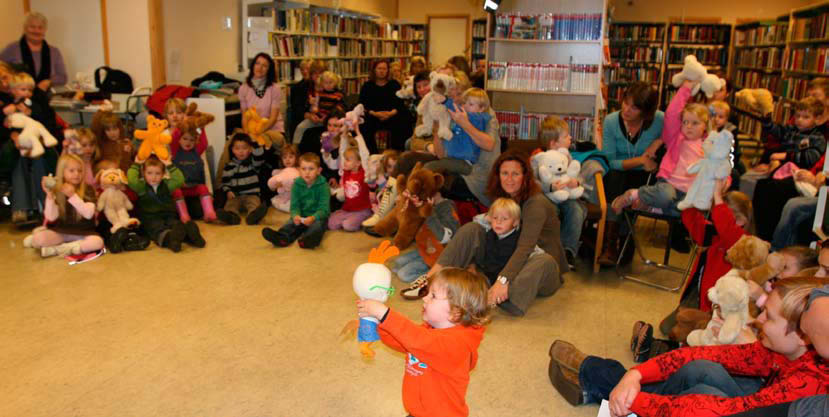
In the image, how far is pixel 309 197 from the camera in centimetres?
463

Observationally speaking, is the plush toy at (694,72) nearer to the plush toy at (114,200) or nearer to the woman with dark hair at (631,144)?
the woman with dark hair at (631,144)

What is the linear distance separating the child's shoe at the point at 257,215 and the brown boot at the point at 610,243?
2575 mm

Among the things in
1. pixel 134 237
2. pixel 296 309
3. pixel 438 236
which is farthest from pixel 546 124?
pixel 134 237

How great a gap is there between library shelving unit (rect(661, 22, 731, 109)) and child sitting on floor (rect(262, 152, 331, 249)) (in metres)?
8.58

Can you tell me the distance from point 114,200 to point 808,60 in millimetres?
7663

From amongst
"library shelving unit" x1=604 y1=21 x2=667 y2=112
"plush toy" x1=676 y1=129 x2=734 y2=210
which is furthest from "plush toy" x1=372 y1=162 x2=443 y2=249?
"library shelving unit" x1=604 y1=21 x2=667 y2=112

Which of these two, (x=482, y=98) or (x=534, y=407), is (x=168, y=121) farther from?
(x=534, y=407)

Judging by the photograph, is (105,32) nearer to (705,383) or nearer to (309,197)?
(309,197)

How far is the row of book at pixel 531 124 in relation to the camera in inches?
237

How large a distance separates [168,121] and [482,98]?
2516 millimetres

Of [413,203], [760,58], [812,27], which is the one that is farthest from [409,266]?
[760,58]

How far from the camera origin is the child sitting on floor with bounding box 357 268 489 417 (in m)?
1.64

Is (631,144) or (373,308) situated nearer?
(373,308)

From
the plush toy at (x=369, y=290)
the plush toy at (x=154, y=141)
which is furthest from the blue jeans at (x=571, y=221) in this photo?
the plush toy at (x=154, y=141)
